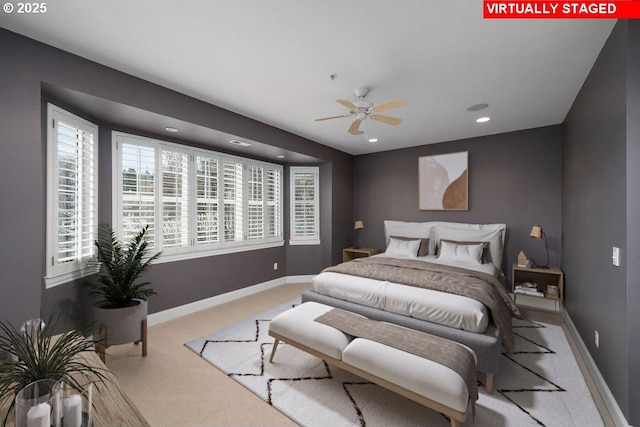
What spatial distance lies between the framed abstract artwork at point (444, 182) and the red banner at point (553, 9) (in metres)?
2.98

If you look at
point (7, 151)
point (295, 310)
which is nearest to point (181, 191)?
point (7, 151)

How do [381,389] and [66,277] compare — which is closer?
[381,389]

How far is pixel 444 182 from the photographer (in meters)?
4.79

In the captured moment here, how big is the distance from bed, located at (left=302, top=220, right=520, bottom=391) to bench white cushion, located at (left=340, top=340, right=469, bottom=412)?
2.38 ft

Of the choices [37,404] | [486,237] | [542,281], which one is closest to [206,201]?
[37,404]

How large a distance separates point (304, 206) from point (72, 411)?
453cm

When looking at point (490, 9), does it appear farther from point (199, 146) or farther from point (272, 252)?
point (272, 252)

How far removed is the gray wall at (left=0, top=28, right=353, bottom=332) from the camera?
192 centimetres

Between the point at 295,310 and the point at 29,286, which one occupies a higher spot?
the point at 29,286

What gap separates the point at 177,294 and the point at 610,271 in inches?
172

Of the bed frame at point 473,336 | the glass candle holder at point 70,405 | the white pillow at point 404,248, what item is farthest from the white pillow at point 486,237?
the glass candle holder at point 70,405

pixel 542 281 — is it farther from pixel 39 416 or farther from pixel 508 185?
pixel 39 416

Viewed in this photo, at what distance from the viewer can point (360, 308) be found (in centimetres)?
291

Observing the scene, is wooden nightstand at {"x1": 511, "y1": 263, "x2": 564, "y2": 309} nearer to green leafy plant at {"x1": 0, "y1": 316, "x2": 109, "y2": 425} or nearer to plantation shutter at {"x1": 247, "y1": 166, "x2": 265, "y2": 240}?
plantation shutter at {"x1": 247, "y1": 166, "x2": 265, "y2": 240}
